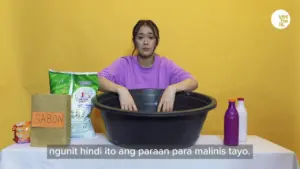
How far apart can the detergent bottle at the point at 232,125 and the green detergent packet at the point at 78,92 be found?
518mm

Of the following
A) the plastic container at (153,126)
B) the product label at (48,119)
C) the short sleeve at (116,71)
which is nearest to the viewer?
the plastic container at (153,126)

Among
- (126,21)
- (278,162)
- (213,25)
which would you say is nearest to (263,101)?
(213,25)

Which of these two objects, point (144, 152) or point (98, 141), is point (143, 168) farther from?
point (98, 141)

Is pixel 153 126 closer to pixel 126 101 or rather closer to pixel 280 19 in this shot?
pixel 126 101

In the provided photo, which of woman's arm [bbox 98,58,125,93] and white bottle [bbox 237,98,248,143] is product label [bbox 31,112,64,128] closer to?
woman's arm [bbox 98,58,125,93]

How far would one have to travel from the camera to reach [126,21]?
5.65 ft

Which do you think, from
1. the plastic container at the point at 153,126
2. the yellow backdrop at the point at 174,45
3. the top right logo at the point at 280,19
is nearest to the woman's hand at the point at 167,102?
the plastic container at the point at 153,126

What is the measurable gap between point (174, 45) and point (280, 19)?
61 cm

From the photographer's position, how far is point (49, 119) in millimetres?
1086

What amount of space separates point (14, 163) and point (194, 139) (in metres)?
0.63

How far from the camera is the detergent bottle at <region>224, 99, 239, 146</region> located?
3.67 ft

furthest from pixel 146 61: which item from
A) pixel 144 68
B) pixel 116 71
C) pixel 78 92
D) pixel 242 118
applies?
pixel 242 118

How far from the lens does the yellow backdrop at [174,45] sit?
1.71 metres

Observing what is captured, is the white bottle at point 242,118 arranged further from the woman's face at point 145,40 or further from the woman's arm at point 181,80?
the woman's face at point 145,40
